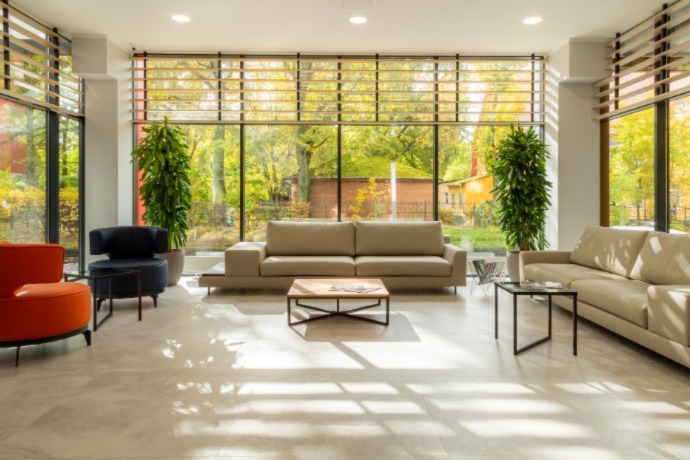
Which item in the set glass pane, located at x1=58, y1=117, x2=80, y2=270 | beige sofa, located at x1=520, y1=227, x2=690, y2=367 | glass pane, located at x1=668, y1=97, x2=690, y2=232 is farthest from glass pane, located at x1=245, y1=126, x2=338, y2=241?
glass pane, located at x1=668, y1=97, x2=690, y2=232

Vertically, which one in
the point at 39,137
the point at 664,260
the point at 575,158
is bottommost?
the point at 664,260

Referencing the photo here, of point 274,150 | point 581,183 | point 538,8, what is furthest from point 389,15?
point 581,183

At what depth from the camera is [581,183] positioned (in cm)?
729

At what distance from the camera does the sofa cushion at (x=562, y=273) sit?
4.93 meters

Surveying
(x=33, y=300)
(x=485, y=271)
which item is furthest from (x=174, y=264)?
(x=485, y=271)

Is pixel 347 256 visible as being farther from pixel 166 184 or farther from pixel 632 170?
pixel 632 170

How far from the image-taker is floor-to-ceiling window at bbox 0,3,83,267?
5.70 meters

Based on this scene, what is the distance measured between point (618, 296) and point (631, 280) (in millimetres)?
891

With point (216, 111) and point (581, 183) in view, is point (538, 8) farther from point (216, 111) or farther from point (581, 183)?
point (216, 111)

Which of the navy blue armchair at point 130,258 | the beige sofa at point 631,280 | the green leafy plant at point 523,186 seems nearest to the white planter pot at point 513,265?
the green leafy plant at point 523,186

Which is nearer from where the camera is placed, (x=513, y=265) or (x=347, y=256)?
(x=347, y=256)

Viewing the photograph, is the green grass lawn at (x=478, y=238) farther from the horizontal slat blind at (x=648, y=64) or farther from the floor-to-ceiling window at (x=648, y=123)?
the horizontal slat blind at (x=648, y=64)

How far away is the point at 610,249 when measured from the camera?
5.25 meters

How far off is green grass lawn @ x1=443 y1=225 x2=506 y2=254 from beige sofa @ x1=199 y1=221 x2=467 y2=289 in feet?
3.12
